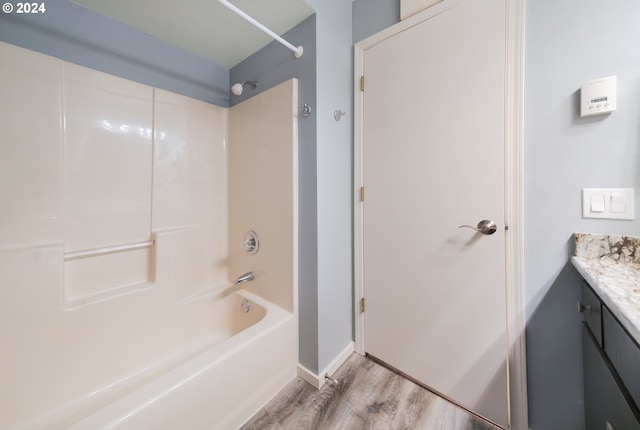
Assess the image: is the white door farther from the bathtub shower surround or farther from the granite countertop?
the bathtub shower surround

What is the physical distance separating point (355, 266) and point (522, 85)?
4.09 ft

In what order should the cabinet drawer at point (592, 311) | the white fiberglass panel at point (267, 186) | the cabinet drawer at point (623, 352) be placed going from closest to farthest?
the cabinet drawer at point (623, 352), the cabinet drawer at point (592, 311), the white fiberglass panel at point (267, 186)

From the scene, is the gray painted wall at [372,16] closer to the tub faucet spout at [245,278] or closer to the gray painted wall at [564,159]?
the gray painted wall at [564,159]

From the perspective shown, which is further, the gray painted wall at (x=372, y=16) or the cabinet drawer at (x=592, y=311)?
the gray painted wall at (x=372, y=16)

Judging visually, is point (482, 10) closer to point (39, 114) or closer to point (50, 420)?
point (39, 114)

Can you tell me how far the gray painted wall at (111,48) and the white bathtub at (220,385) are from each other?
5.38 ft

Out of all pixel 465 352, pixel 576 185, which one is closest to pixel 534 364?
pixel 465 352

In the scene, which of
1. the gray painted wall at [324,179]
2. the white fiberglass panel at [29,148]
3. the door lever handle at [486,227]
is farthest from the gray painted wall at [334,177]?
the white fiberglass panel at [29,148]

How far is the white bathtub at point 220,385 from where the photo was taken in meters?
0.75

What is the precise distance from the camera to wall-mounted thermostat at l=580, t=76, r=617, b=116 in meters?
0.80

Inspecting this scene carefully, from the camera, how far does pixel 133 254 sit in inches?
54.5

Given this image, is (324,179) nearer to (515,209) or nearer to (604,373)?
(515,209)

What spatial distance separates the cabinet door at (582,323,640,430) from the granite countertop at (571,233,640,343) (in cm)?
22

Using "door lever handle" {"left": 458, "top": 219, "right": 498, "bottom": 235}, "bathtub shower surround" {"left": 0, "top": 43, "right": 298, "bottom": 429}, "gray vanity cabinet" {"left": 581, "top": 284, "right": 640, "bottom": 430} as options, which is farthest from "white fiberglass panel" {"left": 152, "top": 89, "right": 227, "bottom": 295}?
"gray vanity cabinet" {"left": 581, "top": 284, "right": 640, "bottom": 430}
